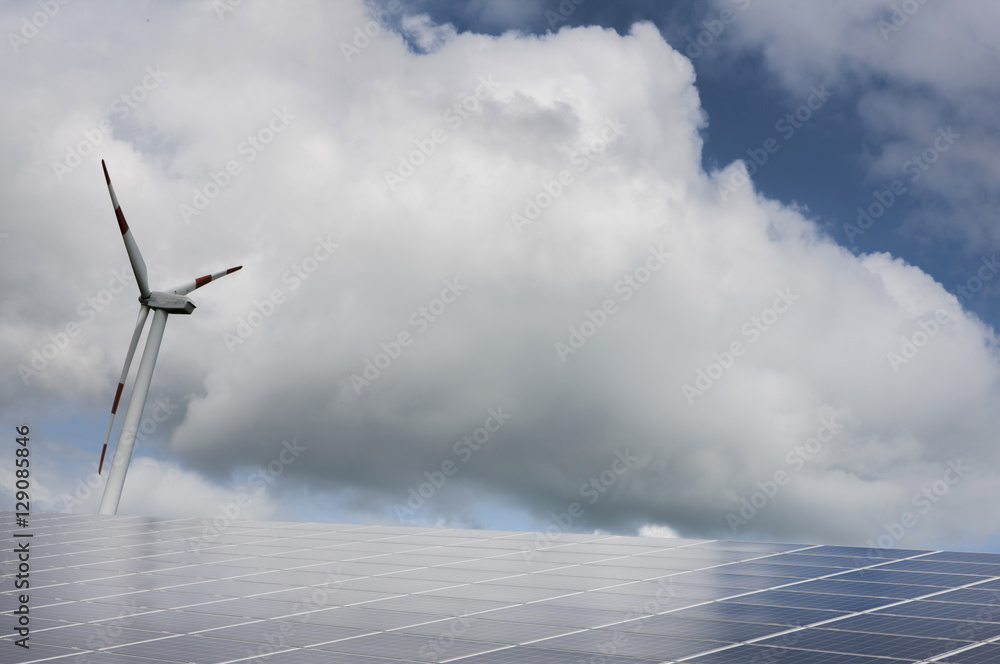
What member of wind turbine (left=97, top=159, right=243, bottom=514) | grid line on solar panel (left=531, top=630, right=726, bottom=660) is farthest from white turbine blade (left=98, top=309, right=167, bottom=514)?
grid line on solar panel (left=531, top=630, right=726, bottom=660)

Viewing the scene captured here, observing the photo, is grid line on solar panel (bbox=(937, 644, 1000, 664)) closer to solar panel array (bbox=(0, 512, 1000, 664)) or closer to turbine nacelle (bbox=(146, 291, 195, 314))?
solar panel array (bbox=(0, 512, 1000, 664))

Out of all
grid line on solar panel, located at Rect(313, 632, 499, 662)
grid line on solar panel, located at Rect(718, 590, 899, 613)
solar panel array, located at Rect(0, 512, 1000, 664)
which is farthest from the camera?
grid line on solar panel, located at Rect(718, 590, 899, 613)

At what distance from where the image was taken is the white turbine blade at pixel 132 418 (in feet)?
210

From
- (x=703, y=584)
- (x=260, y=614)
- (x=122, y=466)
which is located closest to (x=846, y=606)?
(x=703, y=584)

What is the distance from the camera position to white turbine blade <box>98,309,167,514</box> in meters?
64.0

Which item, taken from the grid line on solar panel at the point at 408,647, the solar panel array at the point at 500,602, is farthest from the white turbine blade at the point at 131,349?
the grid line on solar panel at the point at 408,647

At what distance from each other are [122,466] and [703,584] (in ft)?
150

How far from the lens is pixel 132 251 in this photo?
2616 inches

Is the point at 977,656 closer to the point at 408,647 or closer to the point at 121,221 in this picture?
the point at 408,647

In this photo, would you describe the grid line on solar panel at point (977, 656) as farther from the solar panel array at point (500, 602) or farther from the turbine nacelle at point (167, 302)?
the turbine nacelle at point (167, 302)

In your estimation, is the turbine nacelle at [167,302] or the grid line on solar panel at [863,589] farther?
the turbine nacelle at [167,302]

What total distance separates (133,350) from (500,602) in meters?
46.9

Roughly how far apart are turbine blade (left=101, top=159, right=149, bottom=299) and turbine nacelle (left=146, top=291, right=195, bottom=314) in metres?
0.54

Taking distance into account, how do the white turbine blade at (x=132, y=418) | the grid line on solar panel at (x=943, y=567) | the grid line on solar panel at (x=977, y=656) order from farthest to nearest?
the white turbine blade at (x=132, y=418)
the grid line on solar panel at (x=943, y=567)
the grid line on solar panel at (x=977, y=656)
